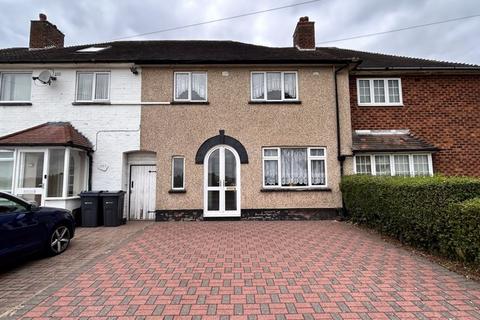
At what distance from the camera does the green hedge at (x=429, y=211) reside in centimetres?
466

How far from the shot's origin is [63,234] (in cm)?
587

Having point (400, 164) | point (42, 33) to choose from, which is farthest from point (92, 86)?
point (400, 164)

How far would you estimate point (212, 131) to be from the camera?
32.7ft

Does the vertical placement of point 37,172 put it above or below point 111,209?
above

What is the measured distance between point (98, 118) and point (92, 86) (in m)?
1.24

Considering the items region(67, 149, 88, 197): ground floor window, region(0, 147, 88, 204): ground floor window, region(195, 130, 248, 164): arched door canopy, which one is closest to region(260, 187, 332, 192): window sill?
region(195, 130, 248, 164): arched door canopy

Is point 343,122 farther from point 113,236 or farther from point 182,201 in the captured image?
point 113,236

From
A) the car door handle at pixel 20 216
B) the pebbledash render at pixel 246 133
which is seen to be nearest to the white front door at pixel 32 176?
the pebbledash render at pixel 246 133

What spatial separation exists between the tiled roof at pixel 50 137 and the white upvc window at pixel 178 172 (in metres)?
2.92

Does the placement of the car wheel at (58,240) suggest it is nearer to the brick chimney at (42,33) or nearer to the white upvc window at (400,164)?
the white upvc window at (400,164)

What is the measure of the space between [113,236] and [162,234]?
1264 millimetres

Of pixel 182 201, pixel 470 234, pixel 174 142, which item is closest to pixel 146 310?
pixel 470 234

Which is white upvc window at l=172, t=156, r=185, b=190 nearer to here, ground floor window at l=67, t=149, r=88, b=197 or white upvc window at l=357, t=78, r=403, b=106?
ground floor window at l=67, t=149, r=88, b=197

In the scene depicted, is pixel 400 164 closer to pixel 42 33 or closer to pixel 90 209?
pixel 90 209
